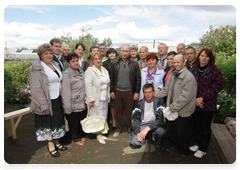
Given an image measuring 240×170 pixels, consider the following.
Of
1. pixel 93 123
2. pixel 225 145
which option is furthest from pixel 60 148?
pixel 225 145

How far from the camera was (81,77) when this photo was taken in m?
3.47

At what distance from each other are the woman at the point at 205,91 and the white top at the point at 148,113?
34.0 inches

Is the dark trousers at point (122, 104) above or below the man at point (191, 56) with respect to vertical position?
below

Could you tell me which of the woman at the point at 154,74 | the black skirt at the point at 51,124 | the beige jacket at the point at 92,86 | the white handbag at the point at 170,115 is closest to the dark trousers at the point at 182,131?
the white handbag at the point at 170,115

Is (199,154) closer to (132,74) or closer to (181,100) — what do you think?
(181,100)

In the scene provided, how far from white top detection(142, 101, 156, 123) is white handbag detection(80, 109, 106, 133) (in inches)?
38.6

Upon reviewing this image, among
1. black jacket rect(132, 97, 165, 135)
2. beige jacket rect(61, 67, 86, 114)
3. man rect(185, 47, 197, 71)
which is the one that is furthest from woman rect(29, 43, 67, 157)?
man rect(185, 47, 197, 71)

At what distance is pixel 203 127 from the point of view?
3064 millimetres

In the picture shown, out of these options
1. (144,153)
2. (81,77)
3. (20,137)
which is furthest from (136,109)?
(20,137)

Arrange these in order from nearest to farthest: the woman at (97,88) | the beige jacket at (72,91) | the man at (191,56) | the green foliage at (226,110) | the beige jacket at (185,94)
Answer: the beige jacket at (185,94)
the beige jacket at (72,91)
the woman at (97,88)
the man at (191,56)
the green foliage at (226,110)

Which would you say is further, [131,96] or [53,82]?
[131,96]

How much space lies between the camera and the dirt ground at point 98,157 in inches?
116

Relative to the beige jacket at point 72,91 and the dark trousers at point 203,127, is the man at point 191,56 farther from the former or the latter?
the beige jacket at point 72,91

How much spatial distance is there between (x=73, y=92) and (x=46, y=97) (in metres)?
0.56
